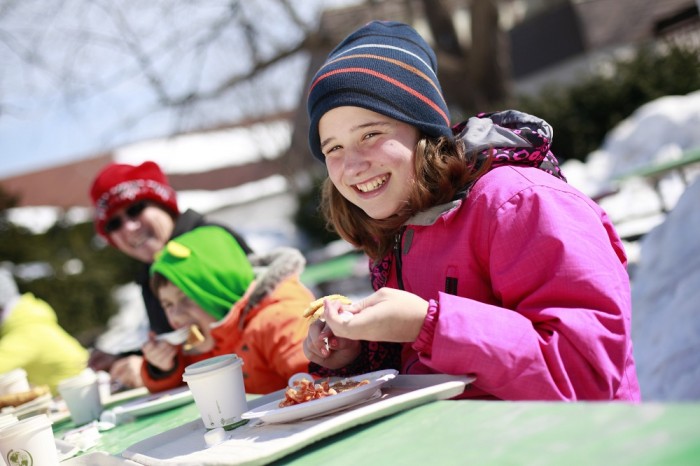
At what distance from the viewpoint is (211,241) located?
291 centimetres

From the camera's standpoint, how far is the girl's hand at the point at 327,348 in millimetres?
1753

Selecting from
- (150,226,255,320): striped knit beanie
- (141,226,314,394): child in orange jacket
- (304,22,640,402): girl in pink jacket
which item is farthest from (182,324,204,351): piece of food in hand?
(304,22,640,402): girl in pink jacket

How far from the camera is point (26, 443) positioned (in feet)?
5.01

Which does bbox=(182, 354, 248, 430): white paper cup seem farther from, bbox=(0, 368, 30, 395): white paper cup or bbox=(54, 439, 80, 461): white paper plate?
bbox=(0, 368, 30, 395): white paper cup

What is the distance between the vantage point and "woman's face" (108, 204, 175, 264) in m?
3.82

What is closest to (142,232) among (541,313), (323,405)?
(323,405)

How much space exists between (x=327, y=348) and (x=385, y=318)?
42 centimetres

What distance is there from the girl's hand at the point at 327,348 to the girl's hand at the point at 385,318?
0.32 m

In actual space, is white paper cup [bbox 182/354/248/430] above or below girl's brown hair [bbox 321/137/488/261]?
below

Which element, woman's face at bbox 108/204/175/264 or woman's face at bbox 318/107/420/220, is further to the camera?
woman's face at bbox 108/204/175/264

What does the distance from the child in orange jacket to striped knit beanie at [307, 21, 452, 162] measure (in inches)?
39.6

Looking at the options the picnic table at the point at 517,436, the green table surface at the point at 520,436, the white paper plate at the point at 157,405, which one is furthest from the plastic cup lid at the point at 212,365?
the white paper plate at the point at 157,405

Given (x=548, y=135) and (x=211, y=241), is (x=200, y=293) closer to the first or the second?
(x=211, y=241)

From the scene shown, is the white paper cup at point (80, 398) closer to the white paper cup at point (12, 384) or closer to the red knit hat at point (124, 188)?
the white paper cup at point (12, 384)
